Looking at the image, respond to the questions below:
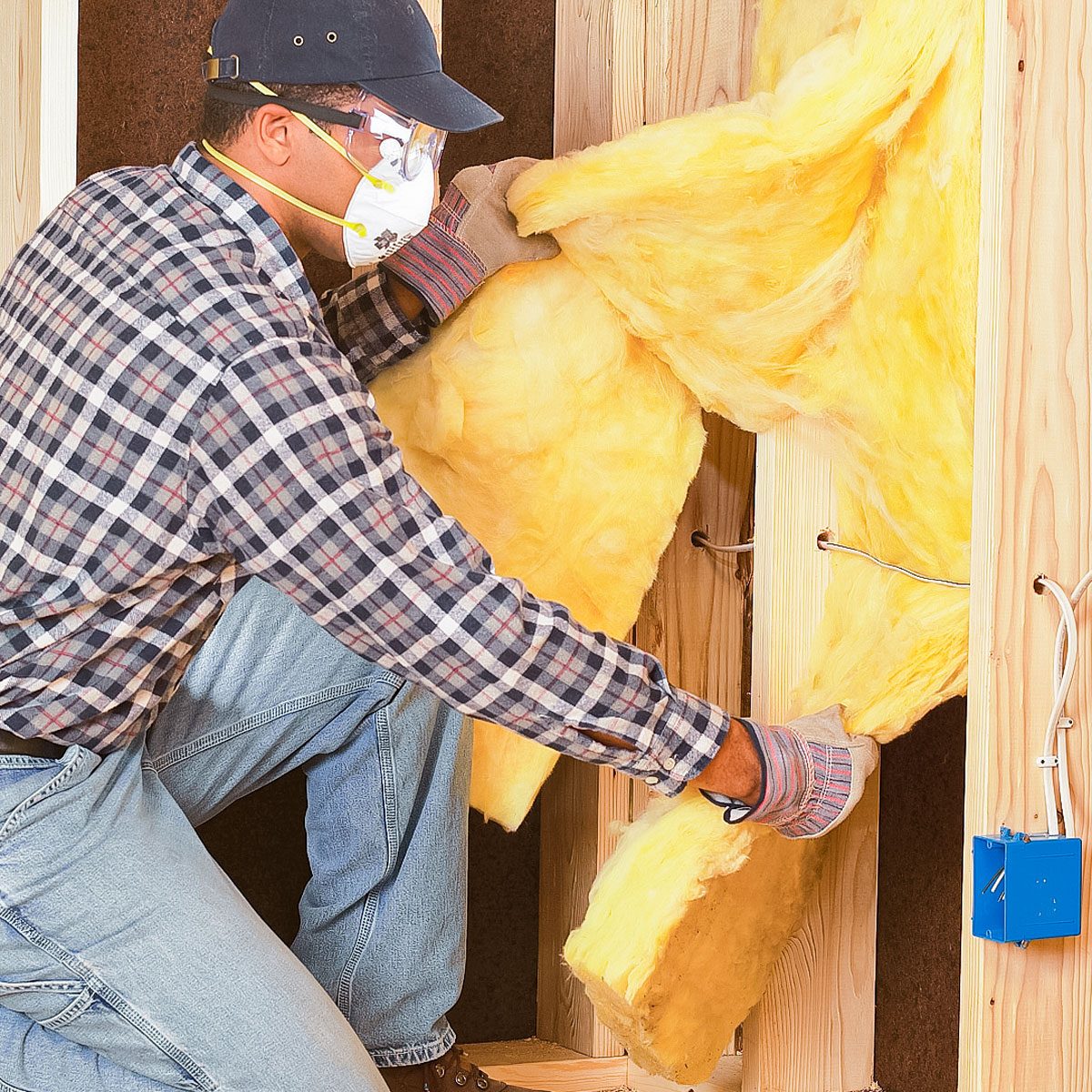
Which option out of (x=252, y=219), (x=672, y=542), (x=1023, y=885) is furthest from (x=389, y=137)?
(x=1023, y=885)

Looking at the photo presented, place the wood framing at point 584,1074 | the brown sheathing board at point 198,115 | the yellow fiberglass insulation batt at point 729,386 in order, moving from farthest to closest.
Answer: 1. the wood framing at point 584,1074
2. the brown sheathing board at point 198,115
3. the yellow fiberglass insulation batt at point 729,386

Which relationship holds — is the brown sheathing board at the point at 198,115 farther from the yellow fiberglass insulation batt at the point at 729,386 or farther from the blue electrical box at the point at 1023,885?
the blue electrical box at the point at 1023,885

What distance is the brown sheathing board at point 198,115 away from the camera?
4.80 feet

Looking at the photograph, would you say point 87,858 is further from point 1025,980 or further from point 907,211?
point 907,211

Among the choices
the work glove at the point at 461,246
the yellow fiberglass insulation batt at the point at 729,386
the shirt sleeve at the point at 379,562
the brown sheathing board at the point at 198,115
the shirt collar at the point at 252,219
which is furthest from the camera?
the brown sheathing board at the point at 198,115

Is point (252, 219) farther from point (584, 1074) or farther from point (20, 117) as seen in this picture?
point (584, 1074)

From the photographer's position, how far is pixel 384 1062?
4.30 feet

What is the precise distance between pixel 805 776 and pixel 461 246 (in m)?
0.57

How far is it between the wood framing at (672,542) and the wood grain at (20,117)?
56 centimetres

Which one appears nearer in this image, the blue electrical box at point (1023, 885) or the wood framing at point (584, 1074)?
the blue electrical box at point (1023, 885)

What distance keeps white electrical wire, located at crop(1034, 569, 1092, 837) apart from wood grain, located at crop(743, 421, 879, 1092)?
1.20 ft

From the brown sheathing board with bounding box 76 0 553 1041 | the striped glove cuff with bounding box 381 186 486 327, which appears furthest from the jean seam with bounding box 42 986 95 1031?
the striped glove cuff with bounding box 381 186 486 327

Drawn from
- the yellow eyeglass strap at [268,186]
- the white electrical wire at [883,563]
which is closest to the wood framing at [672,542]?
the white electrical wire at [883,563]

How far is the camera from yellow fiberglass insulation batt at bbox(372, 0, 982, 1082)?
1179 mm
